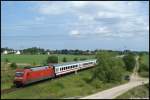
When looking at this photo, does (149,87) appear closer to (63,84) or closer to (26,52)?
(63,84)

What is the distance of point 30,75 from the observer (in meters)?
50.0

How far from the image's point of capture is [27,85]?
50.5 meters

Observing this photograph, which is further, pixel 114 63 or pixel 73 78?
pixel 114 63

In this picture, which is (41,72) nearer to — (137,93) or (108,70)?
(108,70)

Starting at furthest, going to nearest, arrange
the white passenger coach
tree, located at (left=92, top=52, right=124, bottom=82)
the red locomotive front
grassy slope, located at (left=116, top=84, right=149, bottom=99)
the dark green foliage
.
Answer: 1. the dark green foliage
2. the white passenger coach
3. tree, located at (left=92, top=52, right=124, bottom=82)
4. the red locomotive front
5. grassy slope, located at (left=116, top=84, right=149, bottom=99)

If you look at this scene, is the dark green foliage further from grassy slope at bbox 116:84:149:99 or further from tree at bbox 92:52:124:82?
grassy slope at bbox 116:84:149:99

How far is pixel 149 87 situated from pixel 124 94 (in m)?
12.6

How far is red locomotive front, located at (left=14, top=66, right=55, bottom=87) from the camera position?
48.0 meters

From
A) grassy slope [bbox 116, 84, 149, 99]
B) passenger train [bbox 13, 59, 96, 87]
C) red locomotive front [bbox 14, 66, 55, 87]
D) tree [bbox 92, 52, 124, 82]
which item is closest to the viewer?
grassy slope [bbox 116, 84, 149, 99]

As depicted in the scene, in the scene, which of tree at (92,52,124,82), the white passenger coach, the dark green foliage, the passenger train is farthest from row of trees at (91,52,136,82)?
the dark green foliage

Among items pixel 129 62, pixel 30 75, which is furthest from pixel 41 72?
pixel 129 62

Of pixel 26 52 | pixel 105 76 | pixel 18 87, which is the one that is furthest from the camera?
pixel 26 52

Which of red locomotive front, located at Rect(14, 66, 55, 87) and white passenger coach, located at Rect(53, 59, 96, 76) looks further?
white passenger coach, located at Rect(53, 59, 96, 76)

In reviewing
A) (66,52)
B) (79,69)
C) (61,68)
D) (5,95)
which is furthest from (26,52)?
(5,95)
